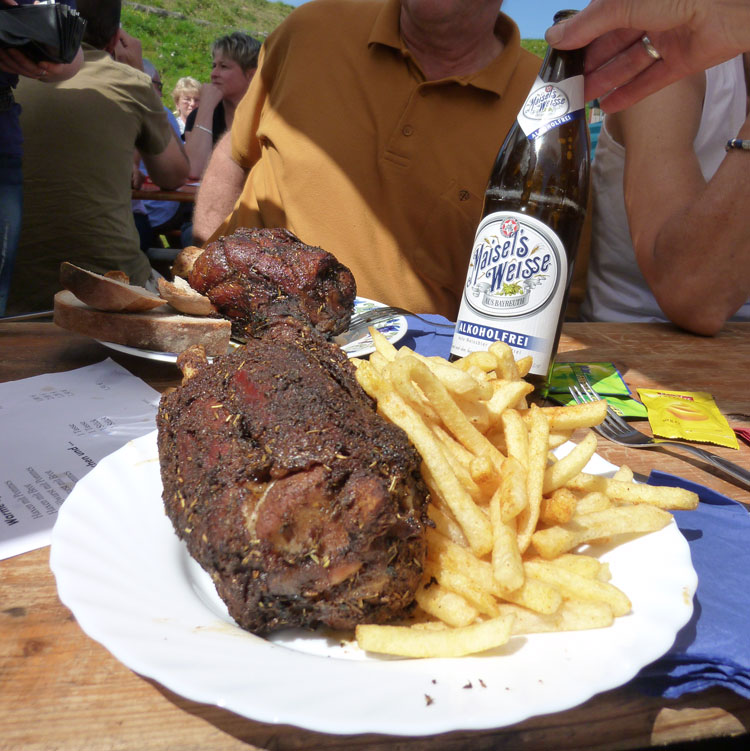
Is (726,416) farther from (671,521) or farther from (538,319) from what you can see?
(671,521)

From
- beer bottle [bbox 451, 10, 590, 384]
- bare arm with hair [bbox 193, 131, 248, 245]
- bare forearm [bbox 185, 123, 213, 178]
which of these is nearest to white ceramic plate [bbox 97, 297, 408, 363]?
beer bottle [bbox 451, 10, 590, 384]

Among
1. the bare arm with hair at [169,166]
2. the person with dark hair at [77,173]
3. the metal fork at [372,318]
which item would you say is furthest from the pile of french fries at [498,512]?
the bare arm with hair at [169,166]

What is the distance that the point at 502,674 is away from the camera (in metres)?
0.78

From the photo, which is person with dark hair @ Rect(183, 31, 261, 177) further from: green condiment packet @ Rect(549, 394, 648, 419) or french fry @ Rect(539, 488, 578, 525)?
french fry @ Rect(539, 488, 578, 525)

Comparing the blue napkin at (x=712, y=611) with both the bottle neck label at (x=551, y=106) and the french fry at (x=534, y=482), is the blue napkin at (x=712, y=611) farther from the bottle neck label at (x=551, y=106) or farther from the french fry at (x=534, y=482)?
the bottle neck label at (x=551, y=106)

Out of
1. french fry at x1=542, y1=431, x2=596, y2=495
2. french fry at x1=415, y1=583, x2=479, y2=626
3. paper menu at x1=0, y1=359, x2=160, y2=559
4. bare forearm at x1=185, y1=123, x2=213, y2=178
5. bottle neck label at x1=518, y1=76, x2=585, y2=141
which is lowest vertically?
paper menu at x1=0, y1=359, x2=160, y2=559

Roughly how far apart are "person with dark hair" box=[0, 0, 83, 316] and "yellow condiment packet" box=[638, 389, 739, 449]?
368 centimetres

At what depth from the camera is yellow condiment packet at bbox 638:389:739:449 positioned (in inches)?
69.4

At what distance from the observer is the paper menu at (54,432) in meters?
1.18

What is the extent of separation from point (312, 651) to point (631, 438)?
1.17 metres

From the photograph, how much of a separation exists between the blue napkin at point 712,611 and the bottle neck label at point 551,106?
127 centimetres

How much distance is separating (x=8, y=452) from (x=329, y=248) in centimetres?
224

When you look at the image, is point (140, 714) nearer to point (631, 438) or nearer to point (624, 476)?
point (624, 476)

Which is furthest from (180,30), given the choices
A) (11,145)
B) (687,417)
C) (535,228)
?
(687,417)
